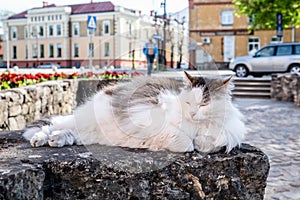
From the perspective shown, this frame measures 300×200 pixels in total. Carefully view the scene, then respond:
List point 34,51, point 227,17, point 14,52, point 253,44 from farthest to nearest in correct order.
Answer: point 14,52
point 34,51
point 227,17
point 253,44

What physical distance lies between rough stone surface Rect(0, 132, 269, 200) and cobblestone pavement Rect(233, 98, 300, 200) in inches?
54.9

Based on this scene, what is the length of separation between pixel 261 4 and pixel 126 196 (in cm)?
1597

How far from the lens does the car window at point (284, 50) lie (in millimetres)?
15939

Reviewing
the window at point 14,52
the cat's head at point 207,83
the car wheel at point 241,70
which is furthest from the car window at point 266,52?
the window at point 14,52

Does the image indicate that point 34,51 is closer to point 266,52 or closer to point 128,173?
point 266,52

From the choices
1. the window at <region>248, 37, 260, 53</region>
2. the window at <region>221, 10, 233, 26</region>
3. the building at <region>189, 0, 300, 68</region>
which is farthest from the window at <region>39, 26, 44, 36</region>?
the window at <region>248, 37, 260, 53</region>

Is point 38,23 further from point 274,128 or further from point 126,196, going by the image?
point 126,196

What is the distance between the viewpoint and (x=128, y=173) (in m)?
1.81

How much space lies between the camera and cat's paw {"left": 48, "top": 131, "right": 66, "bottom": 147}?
1.98m

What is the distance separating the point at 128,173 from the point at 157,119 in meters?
0.30

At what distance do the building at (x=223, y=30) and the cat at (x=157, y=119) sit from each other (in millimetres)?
27004

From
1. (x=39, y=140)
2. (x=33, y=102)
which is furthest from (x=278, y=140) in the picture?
(x=39, y=140)

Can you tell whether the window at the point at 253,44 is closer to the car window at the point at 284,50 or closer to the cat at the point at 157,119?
the car window at the point at 284,50

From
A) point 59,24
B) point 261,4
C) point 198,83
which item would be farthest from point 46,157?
point 59,24
